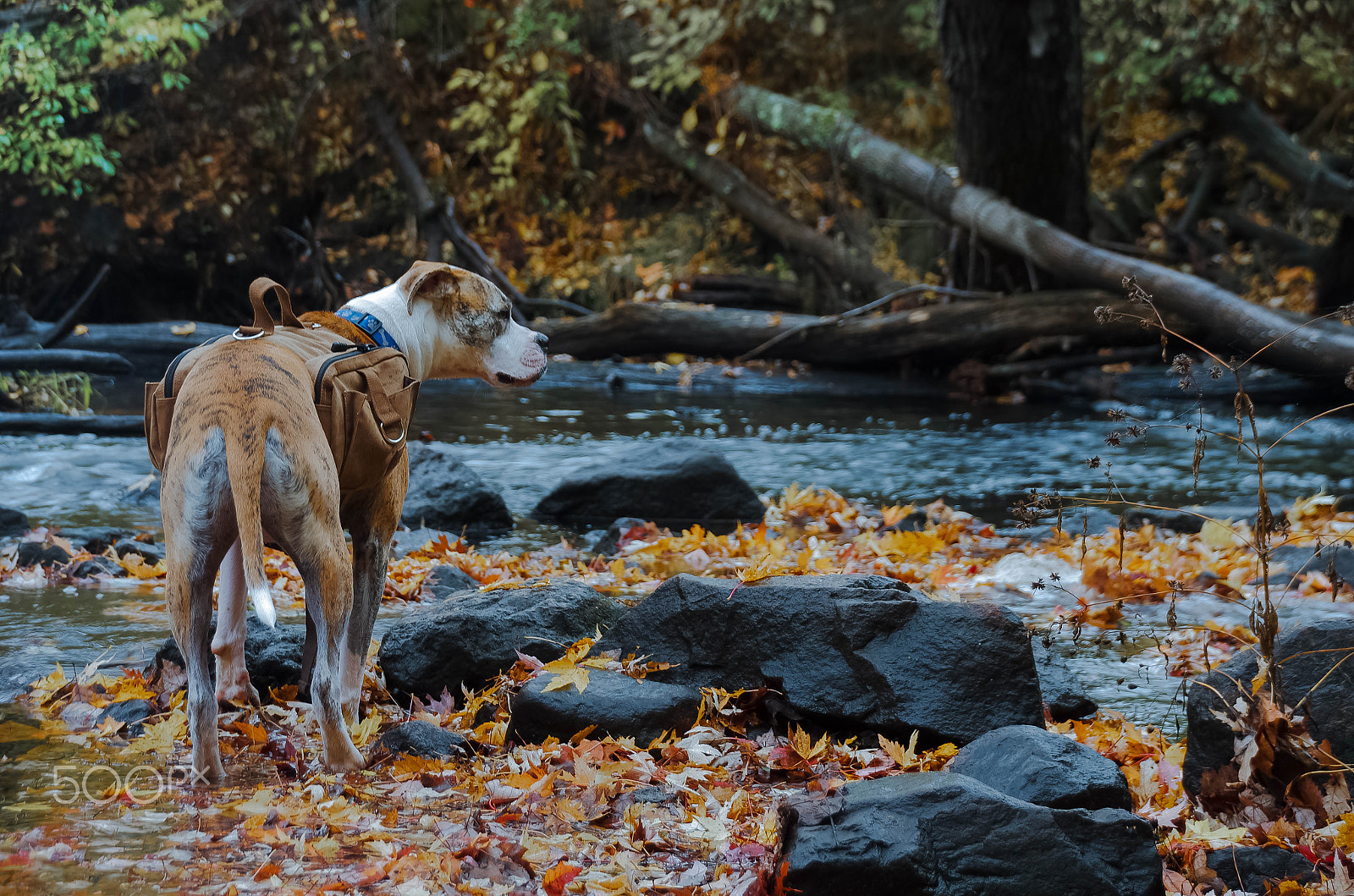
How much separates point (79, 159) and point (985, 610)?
12302 millimetres

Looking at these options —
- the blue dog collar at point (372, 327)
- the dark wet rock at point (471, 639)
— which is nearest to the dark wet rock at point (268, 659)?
the dark wet rock at point (471, 639)

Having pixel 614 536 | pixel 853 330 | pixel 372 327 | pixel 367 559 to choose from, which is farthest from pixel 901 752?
pixel 853 330

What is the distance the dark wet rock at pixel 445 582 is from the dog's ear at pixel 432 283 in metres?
1.85

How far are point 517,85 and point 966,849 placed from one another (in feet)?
53.9

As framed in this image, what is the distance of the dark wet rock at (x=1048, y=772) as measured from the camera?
103 inches

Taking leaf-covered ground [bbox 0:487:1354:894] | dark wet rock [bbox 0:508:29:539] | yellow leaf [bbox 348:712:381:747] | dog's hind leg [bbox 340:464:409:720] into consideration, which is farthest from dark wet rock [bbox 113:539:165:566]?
yellow leaf [bbox 348:712:381:747]

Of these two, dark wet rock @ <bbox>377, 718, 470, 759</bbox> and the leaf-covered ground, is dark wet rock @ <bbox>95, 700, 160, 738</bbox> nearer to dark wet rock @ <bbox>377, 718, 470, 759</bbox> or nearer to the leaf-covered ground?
the leaf-covered ground

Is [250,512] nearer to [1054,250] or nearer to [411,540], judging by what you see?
[411,540]

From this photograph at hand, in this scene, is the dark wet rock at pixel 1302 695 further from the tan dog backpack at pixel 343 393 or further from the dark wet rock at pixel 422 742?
the tan dog backpack at pixel 343 393

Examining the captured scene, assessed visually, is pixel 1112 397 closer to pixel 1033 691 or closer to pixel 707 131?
pixel 707 131

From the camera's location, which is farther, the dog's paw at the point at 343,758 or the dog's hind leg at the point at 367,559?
the dog's hind leg at the point at 367,559

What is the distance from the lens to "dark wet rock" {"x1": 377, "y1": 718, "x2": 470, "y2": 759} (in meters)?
3.28

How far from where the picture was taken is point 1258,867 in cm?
251

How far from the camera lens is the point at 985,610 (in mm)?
3531
